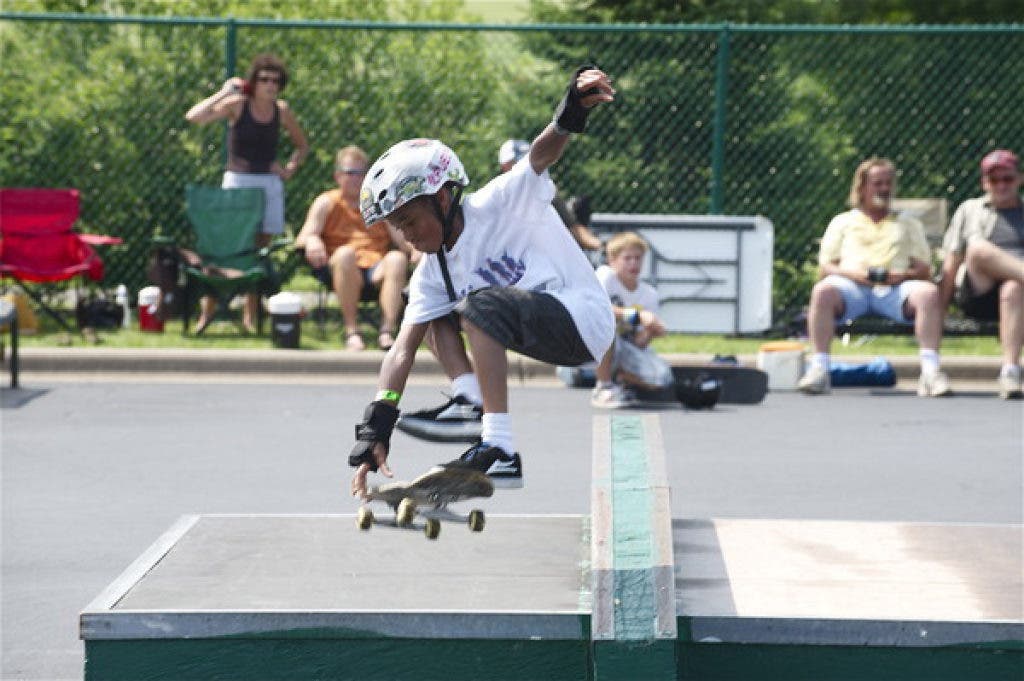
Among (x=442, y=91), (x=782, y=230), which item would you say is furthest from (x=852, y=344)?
(x=442, y=91)

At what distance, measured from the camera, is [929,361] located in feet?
40.1

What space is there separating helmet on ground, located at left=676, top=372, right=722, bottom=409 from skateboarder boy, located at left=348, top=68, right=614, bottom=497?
6613 millimetres

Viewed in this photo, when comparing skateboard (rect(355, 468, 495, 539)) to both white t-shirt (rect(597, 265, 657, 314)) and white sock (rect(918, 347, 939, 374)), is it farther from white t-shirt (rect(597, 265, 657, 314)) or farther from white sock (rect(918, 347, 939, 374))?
white sock (rect(918, 347, 939, 374))

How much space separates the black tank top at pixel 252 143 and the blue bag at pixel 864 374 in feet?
14.7

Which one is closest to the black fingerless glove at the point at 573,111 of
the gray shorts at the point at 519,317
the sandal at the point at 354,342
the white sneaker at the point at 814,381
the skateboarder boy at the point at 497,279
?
the skateboarder boy at the point at 497,279

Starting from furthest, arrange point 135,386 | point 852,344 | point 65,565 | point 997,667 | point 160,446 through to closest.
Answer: point 852,344
point 135,386
point 160,446
point 65,565
point 997,667

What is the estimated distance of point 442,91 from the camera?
49.5 feet

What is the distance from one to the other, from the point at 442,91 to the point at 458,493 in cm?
1042

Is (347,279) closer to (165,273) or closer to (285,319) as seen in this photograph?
(285,319)

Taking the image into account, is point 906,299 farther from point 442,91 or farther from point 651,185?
point 442,91

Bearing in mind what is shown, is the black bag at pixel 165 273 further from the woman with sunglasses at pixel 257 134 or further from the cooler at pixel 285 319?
the cooler at pixel 285 319

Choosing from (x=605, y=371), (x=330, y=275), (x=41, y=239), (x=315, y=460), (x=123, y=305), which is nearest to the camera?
(x=315, y=460)

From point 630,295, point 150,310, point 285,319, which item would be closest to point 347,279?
point 285,319

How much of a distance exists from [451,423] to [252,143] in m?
8.65
